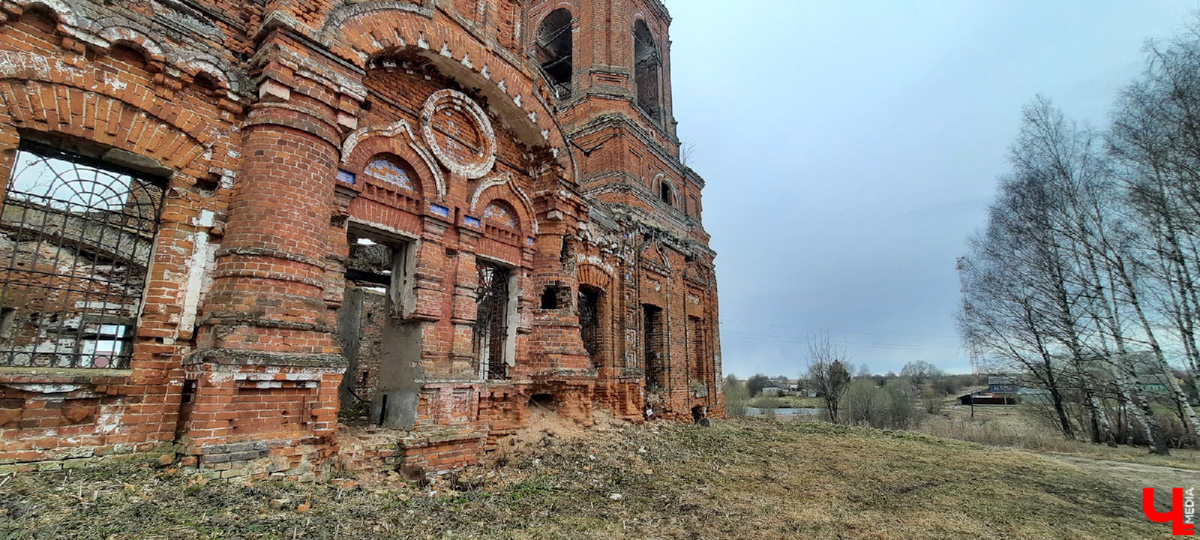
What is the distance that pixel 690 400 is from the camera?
15.7 meters

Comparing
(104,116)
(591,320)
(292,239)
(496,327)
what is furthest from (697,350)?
(104,116)

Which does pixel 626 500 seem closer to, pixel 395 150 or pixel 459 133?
pixel 395 150

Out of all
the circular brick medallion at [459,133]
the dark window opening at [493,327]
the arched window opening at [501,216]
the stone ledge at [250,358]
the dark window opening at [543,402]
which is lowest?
the dark window opening at [543,402]

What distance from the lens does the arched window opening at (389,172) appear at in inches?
279

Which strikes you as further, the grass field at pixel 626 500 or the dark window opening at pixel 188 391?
the dark window opening at pixel 188 391

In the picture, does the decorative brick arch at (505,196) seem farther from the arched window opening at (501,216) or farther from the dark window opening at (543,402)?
the dark window opening at (543,402)

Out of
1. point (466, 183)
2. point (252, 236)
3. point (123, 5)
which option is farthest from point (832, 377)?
point (123, 5)

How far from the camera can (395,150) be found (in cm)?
727

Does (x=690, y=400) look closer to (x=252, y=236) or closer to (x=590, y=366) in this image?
(x=590, y=366)

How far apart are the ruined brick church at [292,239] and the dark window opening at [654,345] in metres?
2.05

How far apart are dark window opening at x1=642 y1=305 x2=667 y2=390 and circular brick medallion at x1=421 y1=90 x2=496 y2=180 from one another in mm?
7310

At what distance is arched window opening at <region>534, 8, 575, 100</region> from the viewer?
19188 mm

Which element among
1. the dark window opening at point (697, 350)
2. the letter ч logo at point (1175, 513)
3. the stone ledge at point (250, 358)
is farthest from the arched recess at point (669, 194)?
the stone ledge at point (250, 358)

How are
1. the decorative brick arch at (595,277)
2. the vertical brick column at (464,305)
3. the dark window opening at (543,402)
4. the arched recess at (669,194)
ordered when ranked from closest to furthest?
the vertical brick column at (464,305) < the dark window opening at (543,402) < the decorative brick arch at (595,277) < the arched recess at (669,194)
